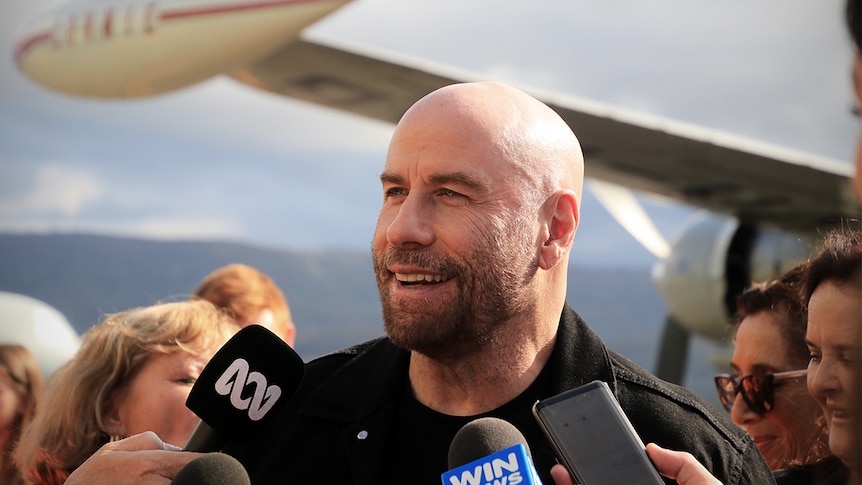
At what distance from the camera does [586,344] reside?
2225 millimetres

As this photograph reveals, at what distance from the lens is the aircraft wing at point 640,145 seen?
973 centimetres

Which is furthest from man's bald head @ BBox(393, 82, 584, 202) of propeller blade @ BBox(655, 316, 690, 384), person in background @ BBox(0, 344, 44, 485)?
propeller blade @ BBox(655, 316, 690, 384)

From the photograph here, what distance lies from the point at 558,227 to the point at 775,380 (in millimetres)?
1300

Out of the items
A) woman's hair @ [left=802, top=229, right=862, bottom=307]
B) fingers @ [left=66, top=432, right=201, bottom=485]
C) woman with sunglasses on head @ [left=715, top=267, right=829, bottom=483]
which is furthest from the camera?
woman with sunglasses on head @ [left=715, top=267, right=829, bottom=483]

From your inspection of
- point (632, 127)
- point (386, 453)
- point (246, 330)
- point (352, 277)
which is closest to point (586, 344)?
point (386, 453)

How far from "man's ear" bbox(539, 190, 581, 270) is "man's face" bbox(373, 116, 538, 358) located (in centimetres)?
8

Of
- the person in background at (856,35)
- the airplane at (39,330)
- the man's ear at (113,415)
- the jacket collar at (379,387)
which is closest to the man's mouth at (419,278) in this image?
the jacket collar at (379,387)

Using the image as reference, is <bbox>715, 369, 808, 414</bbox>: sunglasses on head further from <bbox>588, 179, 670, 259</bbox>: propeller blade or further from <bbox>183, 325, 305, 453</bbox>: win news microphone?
<bbox>588, 179, 670, 259</bbox>: propeller blade

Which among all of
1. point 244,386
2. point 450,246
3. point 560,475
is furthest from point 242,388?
point 560,475

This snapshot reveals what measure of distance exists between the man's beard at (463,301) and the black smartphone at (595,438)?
16.8 inches

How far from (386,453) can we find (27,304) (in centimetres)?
504

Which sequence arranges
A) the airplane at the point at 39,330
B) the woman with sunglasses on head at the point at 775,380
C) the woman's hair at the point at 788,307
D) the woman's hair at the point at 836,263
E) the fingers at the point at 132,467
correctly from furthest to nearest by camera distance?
the airplane at the point at 39,330
the woman's hair at the point at 788,307
the woman with sunglasses on head at the point at 775,380
the woman's hair at the point at 836,263
the fingers at the point at 132,467

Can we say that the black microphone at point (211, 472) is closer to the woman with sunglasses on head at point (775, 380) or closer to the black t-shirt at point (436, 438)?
the black t-shirt at point (436, 438)

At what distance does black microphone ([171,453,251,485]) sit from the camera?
60.8 inches
